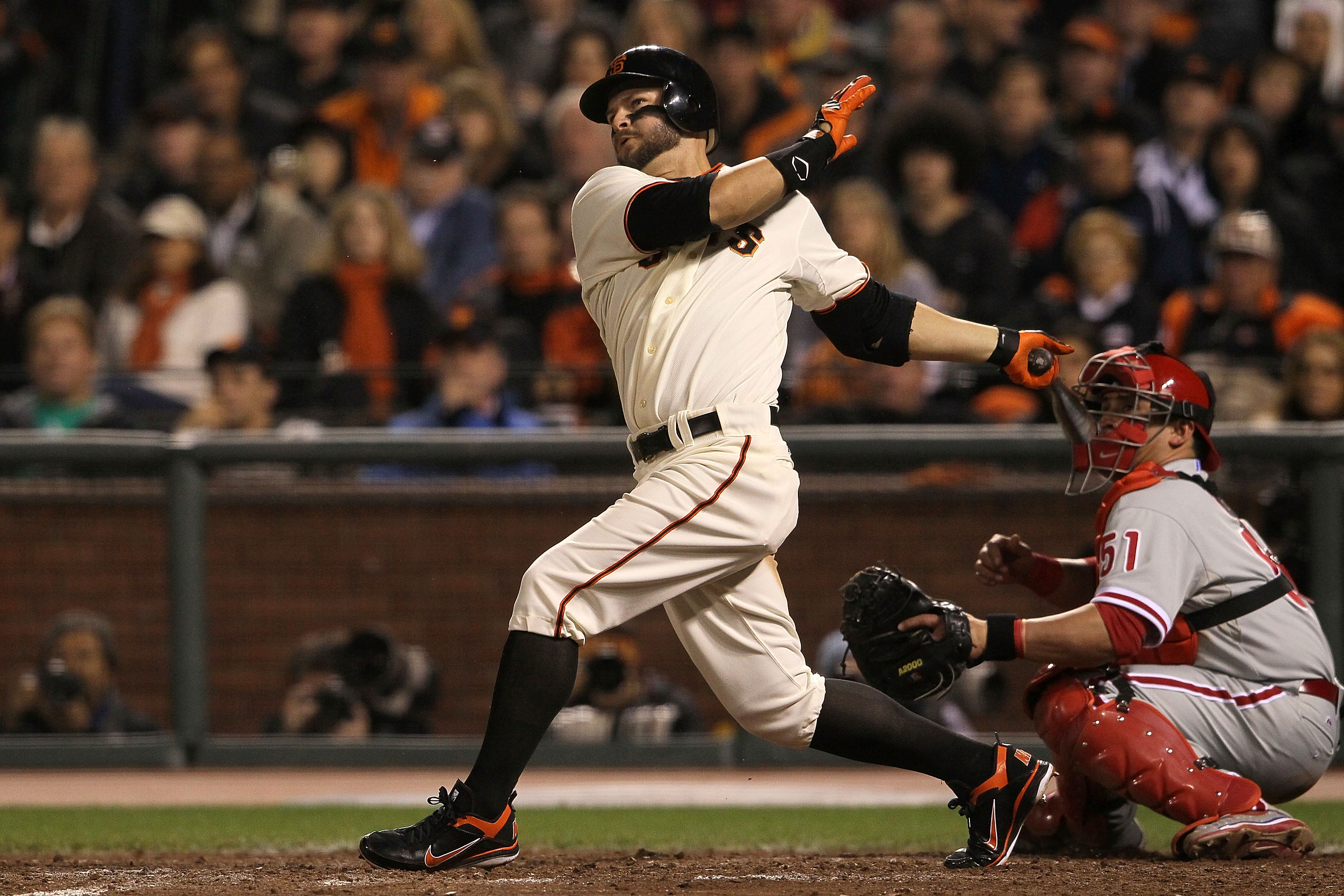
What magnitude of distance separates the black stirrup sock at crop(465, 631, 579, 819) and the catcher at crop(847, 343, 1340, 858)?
748 millimetres

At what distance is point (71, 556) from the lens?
634 centimetres

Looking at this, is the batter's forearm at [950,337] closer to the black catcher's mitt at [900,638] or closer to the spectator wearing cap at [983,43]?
the black catcher's mitt at [900,638]

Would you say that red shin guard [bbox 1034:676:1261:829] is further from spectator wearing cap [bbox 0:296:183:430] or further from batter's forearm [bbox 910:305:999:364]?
spectator wearing cap [bbox 0:296:183:430]

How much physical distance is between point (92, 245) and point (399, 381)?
232cm

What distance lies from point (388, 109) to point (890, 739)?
6.12m

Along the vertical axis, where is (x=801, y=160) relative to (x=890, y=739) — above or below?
above

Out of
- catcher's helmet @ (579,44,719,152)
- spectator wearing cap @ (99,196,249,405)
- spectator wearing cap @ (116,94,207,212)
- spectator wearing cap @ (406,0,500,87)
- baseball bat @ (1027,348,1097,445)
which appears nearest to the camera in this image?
catcher's helmet @ (579,44,719,152)

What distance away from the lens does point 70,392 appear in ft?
23.8

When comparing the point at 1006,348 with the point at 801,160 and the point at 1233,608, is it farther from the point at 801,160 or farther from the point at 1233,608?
the point at 1233,608

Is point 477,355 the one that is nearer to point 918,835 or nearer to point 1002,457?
point 1002,457

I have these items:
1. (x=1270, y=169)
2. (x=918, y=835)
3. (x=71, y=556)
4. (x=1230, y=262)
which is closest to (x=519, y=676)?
(x=918, y=835)

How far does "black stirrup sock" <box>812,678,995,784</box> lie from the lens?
359 centimetres

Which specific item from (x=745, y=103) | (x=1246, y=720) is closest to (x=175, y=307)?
(x=745, y=103)

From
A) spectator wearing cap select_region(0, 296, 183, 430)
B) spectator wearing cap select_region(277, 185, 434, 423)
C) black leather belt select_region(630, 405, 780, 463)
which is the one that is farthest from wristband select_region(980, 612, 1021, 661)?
spectator wearing cap select_region(0, 296, 183, 430)
